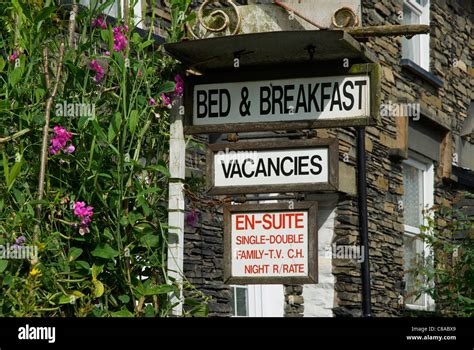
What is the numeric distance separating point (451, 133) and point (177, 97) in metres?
7.11

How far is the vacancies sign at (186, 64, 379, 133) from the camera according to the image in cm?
520

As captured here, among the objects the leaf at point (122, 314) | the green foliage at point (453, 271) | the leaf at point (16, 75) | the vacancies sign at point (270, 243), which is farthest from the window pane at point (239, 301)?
the leaf at point (16, 75)

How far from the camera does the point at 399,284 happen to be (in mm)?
10680

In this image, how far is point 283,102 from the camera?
5262 mm

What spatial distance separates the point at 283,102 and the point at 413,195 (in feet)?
21.1

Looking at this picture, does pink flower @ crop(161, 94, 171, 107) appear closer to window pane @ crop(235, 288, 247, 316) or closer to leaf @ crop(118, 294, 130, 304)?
leaf @ crop(118, 294, 130, 304)

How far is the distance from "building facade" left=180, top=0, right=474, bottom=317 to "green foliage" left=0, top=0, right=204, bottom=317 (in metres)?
2.61

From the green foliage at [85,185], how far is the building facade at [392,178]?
2611 mm

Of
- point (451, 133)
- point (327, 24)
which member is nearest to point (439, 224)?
point (451, 133)

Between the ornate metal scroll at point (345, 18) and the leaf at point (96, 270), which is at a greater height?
the ornate metal scroll at point (345, 18)

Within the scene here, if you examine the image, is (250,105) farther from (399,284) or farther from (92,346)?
(399,284)

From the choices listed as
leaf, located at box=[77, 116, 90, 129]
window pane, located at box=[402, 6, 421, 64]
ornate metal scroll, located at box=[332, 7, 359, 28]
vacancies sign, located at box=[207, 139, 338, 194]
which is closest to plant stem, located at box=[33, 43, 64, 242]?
leaf, located at box=[77, 116, 90, 129]

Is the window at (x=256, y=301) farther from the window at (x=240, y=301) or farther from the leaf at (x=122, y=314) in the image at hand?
the leaf at (x=122, y=314)

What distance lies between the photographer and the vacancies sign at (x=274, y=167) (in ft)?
17.3
